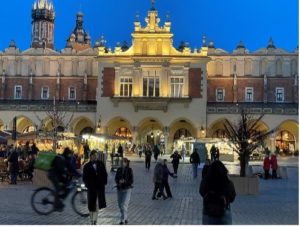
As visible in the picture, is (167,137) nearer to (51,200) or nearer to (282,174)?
(282,174)

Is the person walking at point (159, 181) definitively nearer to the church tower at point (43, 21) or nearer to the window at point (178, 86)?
the window at point (178, 86)

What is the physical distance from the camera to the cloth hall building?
182 feet

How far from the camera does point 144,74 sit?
184 feet

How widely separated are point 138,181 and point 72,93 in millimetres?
39658

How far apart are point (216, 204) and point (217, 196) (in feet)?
0.37

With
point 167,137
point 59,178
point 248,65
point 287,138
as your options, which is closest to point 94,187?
point 59,178

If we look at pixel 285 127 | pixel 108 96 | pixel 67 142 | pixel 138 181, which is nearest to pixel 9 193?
pixel 138 181

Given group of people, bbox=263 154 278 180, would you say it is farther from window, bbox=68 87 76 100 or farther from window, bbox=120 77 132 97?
window, bbox=68 87 76 100

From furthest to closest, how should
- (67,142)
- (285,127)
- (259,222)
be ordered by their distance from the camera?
(285,127) → (67,142) → (259,222)

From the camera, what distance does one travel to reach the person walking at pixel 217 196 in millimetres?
8602

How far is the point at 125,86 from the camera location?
186ft

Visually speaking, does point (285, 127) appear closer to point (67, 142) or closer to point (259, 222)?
point (67, 142)

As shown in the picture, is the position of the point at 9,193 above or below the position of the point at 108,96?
below

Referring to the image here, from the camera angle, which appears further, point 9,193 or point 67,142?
point 67,142
